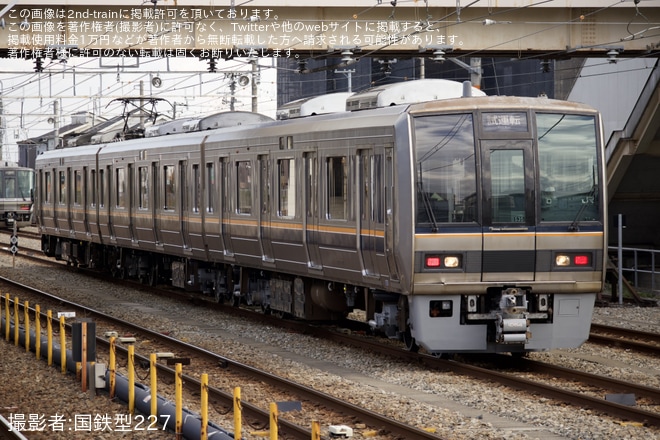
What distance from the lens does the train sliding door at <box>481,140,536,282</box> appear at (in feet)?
43.2

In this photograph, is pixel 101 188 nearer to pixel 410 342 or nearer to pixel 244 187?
pixel 244 187

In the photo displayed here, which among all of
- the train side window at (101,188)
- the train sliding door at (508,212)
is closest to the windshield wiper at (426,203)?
the train sliding door at (508,212)

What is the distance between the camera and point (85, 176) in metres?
29.2

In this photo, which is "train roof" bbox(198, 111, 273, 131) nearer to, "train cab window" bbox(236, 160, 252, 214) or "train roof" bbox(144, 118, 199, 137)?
"train roof" bbox(144, 118, 199, 137)

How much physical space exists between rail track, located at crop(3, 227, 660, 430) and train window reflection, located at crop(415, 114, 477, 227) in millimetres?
1686

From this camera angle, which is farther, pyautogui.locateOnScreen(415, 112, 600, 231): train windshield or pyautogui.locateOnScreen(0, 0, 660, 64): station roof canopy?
pyautogui.locateOnScreen(0, 0, 660, 64): station roof canopy

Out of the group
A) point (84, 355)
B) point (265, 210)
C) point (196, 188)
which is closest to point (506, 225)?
point (84, 355)

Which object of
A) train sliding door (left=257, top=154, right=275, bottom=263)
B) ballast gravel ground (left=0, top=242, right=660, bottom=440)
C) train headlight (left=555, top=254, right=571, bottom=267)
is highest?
train sliding door (left=257, top=154, right=275, bottom=263)

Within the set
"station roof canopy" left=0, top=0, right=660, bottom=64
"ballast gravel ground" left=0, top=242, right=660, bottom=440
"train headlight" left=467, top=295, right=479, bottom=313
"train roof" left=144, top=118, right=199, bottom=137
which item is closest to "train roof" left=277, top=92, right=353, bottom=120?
"ballast gravel ground" left=0, top=242, right=660, bottom=440

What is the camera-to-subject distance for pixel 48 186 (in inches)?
1308

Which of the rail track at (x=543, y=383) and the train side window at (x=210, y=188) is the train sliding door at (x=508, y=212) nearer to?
the rail track at (x=543, y=383)

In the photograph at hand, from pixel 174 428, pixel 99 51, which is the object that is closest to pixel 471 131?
pixel 174 428

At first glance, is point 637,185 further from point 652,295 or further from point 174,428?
point 174,428

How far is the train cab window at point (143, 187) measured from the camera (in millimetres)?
24234
